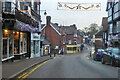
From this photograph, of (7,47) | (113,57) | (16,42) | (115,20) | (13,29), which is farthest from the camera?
(115,20)

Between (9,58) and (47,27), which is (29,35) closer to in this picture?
(9,58)

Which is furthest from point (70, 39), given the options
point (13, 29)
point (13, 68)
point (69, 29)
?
point (13, 68)

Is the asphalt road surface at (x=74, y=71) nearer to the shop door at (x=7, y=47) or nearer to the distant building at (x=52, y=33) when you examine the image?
the shop door at (x=7, y=47)

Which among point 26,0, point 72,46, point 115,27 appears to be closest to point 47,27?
point 72,46

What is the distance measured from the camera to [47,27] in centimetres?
5522

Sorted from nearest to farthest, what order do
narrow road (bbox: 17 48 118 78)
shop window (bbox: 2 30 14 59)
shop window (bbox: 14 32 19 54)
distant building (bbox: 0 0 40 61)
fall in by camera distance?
narrow road (bbox: 17 48 118 78)
distant building (bbox: 0 0 40 61)
shop window (bbox: 2 30 14 59)
shop window (bbox: 14 32 19 54)

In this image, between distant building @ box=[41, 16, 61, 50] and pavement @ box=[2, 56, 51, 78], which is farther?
distant building @ box=[41, 16, 61, 50]

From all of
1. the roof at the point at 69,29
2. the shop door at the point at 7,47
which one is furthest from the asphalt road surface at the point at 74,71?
the roof at the point at 69,29

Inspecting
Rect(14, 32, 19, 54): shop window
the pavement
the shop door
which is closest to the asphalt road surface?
the pavement

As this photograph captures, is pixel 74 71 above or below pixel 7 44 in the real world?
below

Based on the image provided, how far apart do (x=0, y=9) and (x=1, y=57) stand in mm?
3366

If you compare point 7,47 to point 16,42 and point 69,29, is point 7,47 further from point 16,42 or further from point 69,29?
point 69,29

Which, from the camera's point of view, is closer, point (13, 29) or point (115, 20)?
point (13, 29)

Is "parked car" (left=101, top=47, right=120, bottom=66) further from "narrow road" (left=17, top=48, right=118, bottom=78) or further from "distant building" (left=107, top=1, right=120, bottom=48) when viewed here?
"distant building" (left=107, top=1, right=120, bottom=48)
